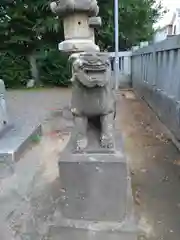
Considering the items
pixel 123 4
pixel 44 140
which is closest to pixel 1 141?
pixel 44 140

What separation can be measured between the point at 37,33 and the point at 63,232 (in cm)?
1041

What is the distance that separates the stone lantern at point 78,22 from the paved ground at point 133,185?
1468 mm

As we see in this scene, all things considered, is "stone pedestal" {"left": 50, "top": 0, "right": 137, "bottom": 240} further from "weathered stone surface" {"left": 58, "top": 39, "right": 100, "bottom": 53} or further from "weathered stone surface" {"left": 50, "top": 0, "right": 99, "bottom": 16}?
"weathered stone surface" {"left": 50, "top": 0, "right": 99, "bottom": 16}

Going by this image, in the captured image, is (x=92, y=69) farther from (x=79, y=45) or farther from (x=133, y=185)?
(x=79, y=45)

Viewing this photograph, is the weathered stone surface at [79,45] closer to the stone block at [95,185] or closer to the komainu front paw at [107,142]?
the komainu front paw at [107,142]

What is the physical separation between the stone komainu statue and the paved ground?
79cm

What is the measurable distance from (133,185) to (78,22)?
7.89 feet

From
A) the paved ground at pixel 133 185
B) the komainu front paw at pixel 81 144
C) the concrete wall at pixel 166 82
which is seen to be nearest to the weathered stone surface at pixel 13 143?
the paved ground at pixel 133 185

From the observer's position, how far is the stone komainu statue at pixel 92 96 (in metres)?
1.79

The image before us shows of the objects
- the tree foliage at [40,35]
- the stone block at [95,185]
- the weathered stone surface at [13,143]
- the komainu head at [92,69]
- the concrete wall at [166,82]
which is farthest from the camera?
the tree foliage at [40,35]

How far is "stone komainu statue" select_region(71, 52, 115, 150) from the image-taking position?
179cm

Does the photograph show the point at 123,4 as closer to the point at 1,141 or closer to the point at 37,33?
the point at 37,33

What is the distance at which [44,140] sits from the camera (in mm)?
4383

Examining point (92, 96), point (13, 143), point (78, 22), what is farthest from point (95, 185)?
point (78, 22)
